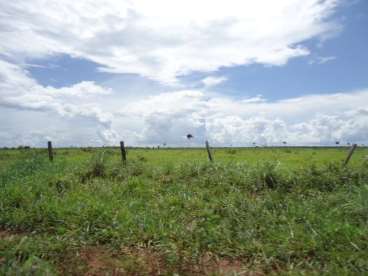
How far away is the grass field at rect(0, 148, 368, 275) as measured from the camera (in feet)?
17.9

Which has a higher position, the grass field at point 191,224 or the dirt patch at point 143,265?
the grass field at point 191,224

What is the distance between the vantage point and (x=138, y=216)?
24.8 feet

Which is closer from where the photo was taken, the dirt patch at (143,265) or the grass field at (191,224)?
the dirt patch at (143,265)

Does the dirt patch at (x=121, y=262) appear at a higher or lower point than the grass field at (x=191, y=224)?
lower

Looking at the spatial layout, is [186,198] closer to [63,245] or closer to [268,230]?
[268,230]

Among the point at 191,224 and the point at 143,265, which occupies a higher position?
the point at 191,224

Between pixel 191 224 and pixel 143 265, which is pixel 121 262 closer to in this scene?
pixel 143 265

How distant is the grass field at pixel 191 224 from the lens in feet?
17.9

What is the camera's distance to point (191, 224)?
712cm

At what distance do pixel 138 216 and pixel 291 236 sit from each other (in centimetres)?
303

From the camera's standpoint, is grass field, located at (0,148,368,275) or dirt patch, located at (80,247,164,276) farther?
grass field, located at (0,148,368,275)

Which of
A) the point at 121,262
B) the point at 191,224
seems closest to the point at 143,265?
the point at 121,262

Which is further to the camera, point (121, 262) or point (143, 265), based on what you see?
point (121, 262)

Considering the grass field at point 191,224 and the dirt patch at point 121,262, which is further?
the grass field at point 191,224
